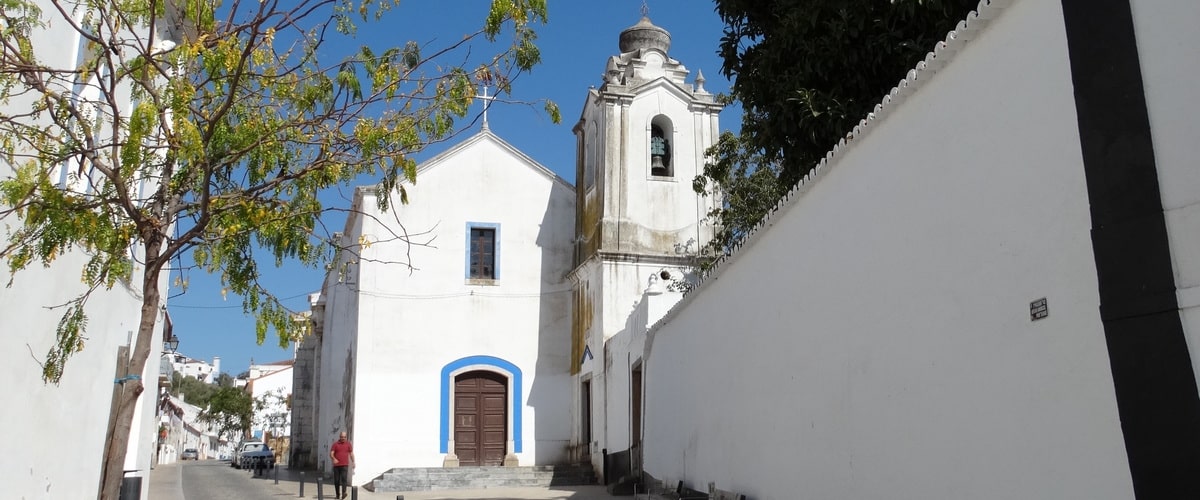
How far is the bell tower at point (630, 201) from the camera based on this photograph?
64.1 ft

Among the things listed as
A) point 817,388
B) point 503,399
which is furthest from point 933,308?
point 503,399

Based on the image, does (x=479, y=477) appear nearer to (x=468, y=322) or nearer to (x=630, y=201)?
(x=468, y=322)

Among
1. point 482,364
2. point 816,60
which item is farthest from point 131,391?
point 482,364

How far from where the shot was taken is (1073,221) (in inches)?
194

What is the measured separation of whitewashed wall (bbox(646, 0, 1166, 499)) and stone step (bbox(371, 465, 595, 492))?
33.2ft

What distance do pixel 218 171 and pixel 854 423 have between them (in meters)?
4.97

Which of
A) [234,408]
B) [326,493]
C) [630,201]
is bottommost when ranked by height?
[326,493]

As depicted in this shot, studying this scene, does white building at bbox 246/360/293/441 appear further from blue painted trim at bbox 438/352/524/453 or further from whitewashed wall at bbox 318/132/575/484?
blue painted trim at bbox 438/352/524/453

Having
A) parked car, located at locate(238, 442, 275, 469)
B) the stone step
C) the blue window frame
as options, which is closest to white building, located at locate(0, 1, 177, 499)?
the stone step

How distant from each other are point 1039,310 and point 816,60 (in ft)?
18.1

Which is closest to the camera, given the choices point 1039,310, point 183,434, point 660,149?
point 1039,310

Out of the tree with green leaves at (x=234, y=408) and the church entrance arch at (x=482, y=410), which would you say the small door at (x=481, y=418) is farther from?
the tree with green leaves at (x=234, y=408)

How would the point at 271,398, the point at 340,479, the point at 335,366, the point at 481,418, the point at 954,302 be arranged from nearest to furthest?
the point at 954,302 → the point at 340,479 → the point at 481,418 → the point at 335,366 → the point at 271,398

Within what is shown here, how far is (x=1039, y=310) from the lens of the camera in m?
5.14
